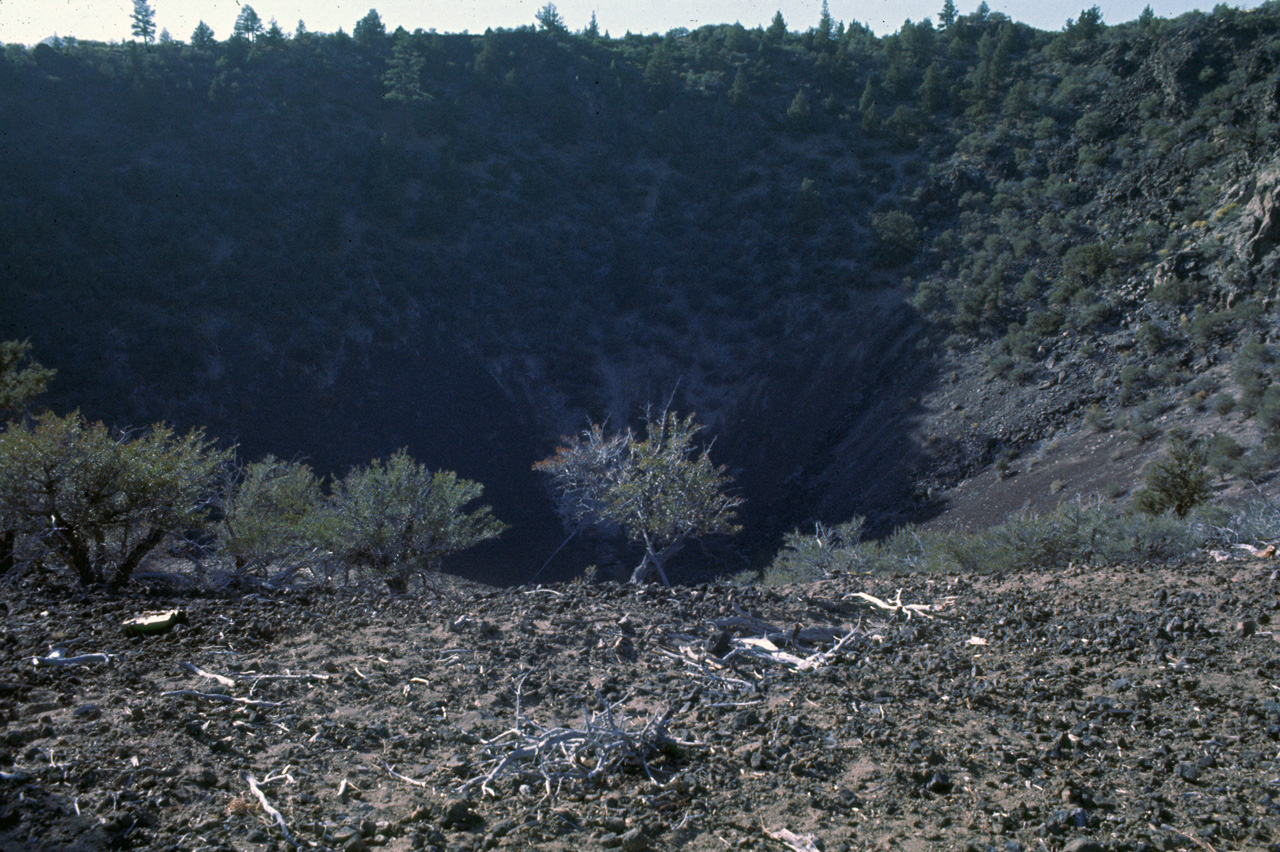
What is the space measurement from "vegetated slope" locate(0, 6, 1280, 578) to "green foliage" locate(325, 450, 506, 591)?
11.7 m

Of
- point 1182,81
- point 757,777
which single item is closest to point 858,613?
point 757,777

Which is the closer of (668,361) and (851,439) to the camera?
(851,439)

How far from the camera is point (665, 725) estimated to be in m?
3.82

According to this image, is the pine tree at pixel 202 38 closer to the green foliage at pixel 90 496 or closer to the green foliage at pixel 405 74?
the green foliage at pixel 405 74

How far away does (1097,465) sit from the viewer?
16734 mm

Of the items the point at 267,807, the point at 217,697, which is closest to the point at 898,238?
the point at 217,697

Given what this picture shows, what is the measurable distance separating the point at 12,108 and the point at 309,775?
34540 mm

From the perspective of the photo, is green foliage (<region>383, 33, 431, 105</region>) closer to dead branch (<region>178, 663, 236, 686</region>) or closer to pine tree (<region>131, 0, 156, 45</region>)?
pine tree (<region>131, 0, 156, 45</region>)

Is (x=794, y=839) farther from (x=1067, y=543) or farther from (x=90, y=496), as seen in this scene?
(x=90, y=496)

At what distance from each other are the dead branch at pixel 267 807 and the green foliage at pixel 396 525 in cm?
647

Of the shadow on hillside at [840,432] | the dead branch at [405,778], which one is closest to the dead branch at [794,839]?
the dead branch at [405,778]

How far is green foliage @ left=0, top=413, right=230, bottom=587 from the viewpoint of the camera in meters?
7.28

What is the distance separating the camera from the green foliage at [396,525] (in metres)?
9.61

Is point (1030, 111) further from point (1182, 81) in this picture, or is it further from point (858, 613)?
point (858, 613)
